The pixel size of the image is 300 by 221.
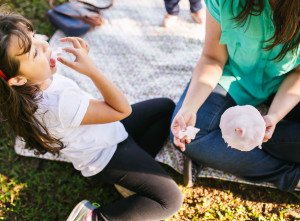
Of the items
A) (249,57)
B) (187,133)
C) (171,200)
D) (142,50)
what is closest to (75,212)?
(171,200)

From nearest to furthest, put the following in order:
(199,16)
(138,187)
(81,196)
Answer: (138,187)
(81,196)
(199,16)

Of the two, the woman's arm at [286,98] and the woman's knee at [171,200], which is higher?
the woman's arm at [286,98]

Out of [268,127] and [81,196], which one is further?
[81,196]

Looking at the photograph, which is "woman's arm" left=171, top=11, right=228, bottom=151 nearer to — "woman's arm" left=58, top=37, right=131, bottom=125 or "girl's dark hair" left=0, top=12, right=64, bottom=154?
"woman's arm" left=58, top=37, right=131, bottom=125

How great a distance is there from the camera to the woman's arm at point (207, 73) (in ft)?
5.78

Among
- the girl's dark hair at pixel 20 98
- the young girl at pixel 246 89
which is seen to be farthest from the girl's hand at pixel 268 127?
the girl's dark hair at pixel 20 98

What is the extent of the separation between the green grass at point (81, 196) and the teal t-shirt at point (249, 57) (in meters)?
0.51

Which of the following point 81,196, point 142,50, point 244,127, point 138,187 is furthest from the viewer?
point 142,50

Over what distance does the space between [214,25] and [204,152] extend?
0.60 metres

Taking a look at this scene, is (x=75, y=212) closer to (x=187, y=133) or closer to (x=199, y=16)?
(x=187, y=133)

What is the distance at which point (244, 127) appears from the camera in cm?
147

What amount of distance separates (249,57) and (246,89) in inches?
8.2

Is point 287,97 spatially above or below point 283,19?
below

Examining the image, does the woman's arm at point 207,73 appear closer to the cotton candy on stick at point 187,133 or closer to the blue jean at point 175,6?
the cotton candy on stick at point 187,133
